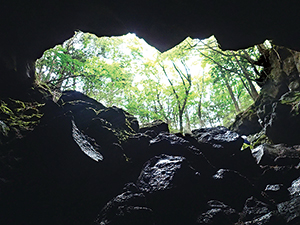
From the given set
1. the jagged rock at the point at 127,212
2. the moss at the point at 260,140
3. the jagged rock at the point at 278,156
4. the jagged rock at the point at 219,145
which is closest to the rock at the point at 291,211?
the jagged rock at the point at 219,145

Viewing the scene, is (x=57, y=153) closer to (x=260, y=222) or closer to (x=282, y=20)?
(x=260, y=222)

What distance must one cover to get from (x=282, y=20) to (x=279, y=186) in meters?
6.68

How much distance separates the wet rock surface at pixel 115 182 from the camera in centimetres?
442

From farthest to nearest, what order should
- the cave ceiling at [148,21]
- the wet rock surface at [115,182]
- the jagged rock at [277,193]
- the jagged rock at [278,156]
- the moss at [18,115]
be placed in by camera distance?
1. the jagged rock at [278,156]
2. the jagged rock at [277,193]
3. the cave ceiling at [148,21]
4. the moss at [18,115]
5. the wet rock surface at [115,182]

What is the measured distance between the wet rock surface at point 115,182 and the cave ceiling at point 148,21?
8.42 ft

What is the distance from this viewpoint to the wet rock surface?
14.5ft

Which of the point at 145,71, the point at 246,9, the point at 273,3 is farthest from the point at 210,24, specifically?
the point at 145,71

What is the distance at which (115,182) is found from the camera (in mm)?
6062

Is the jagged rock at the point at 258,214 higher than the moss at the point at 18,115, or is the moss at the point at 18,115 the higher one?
the moss at the point at 18,115

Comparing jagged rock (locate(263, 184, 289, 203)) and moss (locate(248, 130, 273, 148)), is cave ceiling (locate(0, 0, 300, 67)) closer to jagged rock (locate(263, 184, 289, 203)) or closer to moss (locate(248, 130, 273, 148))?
jagged rock (locate(263, 184, 289, 203))

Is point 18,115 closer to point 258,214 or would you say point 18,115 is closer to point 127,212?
point 127,212

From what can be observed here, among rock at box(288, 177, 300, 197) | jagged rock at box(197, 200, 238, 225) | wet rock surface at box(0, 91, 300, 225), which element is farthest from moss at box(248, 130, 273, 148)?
jagged rock at box(197, 200, 238, 225)

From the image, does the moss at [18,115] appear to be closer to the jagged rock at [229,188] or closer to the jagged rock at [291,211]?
the jagged rock at [229,188]

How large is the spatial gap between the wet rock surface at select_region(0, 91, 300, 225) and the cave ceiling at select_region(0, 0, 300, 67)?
2567 mm
